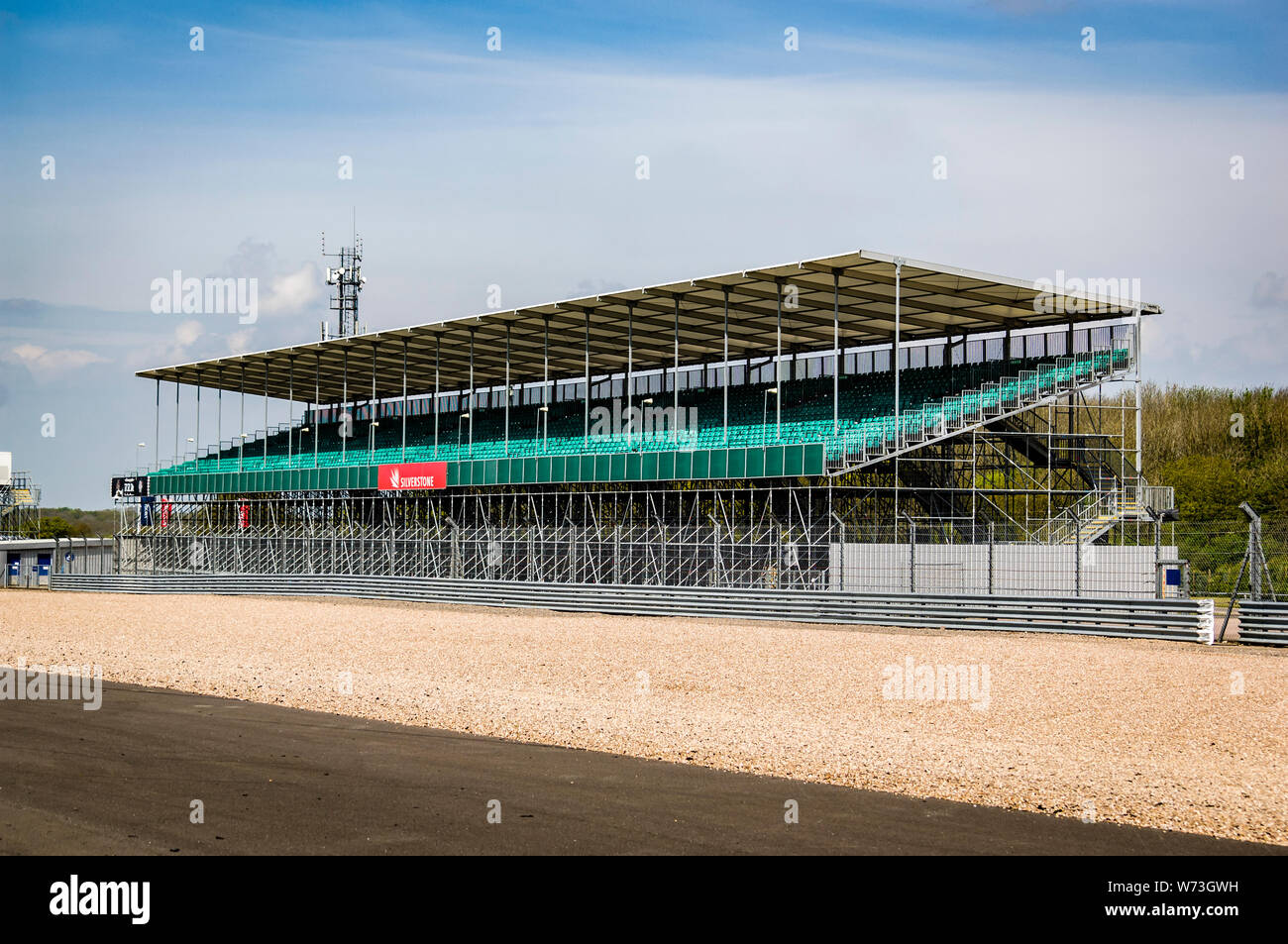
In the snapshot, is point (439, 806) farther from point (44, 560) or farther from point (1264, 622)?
point (44, 560)

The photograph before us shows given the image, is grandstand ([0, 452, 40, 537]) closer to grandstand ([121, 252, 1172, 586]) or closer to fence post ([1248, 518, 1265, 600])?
grandstand ([121, 252, 1172, 586])

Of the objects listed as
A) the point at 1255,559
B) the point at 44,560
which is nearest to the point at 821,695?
the point at 1255,559

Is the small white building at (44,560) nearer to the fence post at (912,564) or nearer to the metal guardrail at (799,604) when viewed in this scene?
the metal guardrail at (799,604)

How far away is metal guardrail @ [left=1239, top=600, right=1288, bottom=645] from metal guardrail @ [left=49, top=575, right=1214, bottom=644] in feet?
2.29

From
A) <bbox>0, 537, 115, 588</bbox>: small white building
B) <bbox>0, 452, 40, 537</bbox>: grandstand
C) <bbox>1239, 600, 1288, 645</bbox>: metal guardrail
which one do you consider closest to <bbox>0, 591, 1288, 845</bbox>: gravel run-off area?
<bbox>1239, 600, 1288, 645</bbox>: metal guardrail

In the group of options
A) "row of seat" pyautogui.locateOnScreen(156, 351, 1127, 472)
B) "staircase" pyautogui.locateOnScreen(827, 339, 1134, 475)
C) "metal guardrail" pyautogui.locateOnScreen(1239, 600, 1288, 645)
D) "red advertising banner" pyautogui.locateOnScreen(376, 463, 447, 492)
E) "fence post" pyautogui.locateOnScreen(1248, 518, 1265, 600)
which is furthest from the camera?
"red advertising banner" pyautogui.locateOnScreen(376, 463, 447, 492)

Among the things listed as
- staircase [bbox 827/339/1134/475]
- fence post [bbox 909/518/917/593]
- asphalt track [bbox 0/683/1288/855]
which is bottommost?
asphalt track [bbox 0/683/1288/855]

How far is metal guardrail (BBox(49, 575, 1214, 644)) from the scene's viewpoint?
24.0 meters

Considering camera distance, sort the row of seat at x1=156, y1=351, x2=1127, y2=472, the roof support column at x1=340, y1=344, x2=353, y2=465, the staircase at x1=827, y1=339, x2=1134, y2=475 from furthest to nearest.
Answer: the roof support column at x1=340, y1=344, x2=353, y2=465 → the row of seat at x1=156, y1=351, x2=1127, y2=472 → the staircase at x1=827, y1=339, x2=1134, y2=475

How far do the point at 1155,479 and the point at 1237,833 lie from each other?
50110 millimetres
